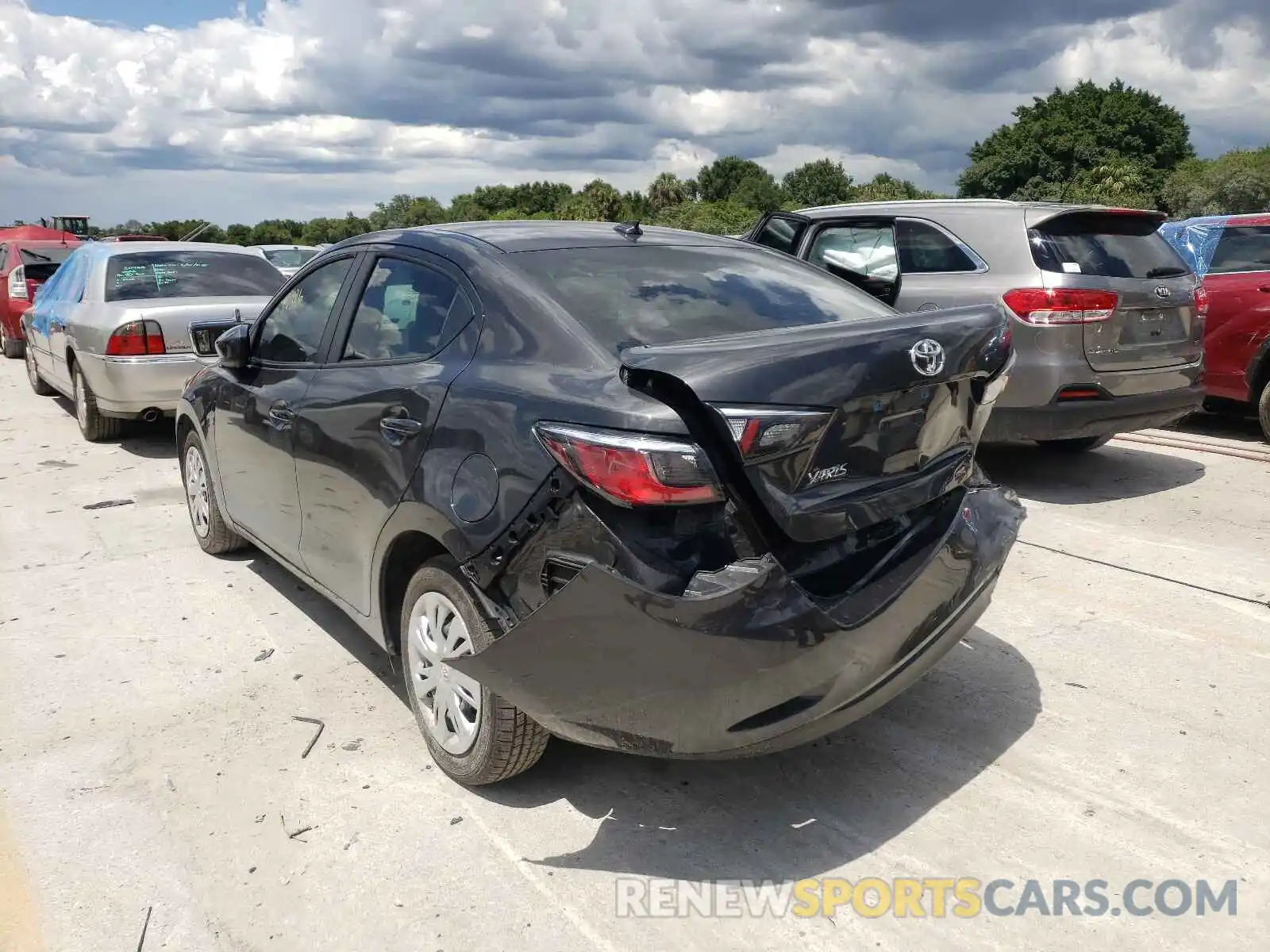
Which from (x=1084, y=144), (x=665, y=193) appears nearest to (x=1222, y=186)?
(x=1084, y=144)

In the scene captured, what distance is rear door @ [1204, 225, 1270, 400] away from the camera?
7.79 metres

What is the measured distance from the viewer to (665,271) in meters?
3.47

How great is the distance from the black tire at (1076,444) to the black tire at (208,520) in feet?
17.9

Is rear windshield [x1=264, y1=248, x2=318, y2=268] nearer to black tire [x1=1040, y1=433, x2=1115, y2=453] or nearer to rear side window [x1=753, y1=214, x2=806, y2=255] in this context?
rear side window [x1=753, y1=214, x2=806, y2=255]

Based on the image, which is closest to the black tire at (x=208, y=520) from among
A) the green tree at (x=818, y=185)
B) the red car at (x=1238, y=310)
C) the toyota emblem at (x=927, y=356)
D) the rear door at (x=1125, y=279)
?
the toyota emblem at (x=927, y=356)

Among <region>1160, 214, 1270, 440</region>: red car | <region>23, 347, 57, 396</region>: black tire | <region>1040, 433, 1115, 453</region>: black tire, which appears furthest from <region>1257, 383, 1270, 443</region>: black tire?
<region>23, 347, 57, 396</region>: black tire

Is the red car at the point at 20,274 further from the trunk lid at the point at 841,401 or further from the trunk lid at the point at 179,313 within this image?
the trunk lid at the point at 841,401

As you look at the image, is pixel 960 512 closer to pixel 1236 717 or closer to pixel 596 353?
pixel 596 353

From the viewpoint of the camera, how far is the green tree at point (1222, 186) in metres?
57.7

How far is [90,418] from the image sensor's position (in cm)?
885

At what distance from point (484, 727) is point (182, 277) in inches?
274

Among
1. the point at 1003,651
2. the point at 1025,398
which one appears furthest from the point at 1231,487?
the point at 1003,651

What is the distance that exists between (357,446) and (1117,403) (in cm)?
475

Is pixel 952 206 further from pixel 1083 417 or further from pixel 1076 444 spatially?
pixel 1076 444
